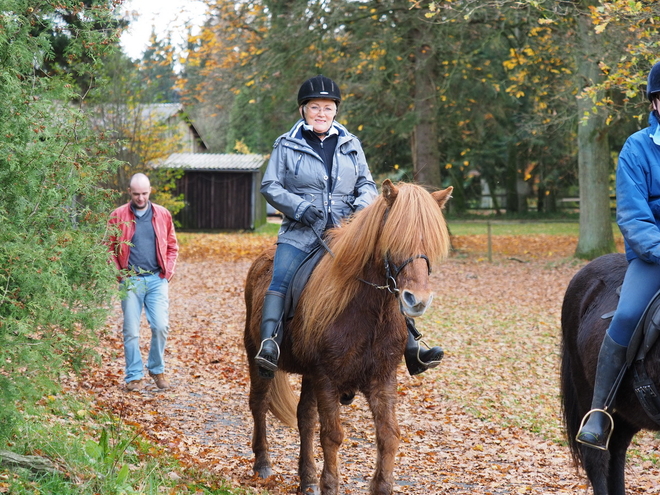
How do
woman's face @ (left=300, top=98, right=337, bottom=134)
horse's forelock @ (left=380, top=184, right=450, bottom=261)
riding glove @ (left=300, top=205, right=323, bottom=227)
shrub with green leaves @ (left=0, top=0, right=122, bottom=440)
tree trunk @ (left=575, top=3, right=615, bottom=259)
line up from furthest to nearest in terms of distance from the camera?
tree trunk @ (left=575, top=3, right=615, bottom=259) → woman's face @ (left=300, top=98, right=337, bottom=134) → riding glove @ (left=300, top=205, right=323, bottom=227) → horse's forelock @ (left=380, top=184, right=450, bottom=261) → shrub with green leaves @ (left=0, top=0, right=122, bottom=440)

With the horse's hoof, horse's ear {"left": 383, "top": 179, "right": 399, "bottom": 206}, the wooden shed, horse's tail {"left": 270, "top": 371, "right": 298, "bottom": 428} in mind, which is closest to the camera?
horse's ear {"left": 383, "top": 179, "right": 399, "bottom": 206}

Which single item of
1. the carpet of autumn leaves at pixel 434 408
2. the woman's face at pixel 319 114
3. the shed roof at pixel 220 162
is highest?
the shed roof at pixel 220 162

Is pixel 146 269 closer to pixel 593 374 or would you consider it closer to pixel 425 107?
pixel 593 374

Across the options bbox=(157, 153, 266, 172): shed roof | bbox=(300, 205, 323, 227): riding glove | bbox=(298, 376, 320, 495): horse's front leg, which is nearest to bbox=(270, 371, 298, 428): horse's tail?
bbox=(298, 376, 320, 495): horse's front leg

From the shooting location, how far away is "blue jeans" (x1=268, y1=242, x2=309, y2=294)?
5.47m

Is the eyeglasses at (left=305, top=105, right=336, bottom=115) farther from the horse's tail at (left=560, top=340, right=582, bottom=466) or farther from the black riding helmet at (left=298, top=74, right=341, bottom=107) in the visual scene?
the horse's tail at (left=560, top=340, right=582, bottom=466)

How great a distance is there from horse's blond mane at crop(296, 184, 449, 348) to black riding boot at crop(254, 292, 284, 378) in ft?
0.54

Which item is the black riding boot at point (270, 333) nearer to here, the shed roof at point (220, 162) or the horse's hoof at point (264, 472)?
the horse's hoof at point (264, 472)

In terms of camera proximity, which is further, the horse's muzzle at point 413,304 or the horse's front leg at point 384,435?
the horse's front leg at point 384,435

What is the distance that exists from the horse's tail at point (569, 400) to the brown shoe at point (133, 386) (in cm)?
483

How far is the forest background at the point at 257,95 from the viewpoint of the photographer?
4.16 meters

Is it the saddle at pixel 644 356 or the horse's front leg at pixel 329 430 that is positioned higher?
the saddle at pixel 644 356

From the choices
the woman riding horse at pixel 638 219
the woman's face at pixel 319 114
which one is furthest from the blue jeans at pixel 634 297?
the woman's face at pixel 319 114

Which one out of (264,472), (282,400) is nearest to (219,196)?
(282,400)
